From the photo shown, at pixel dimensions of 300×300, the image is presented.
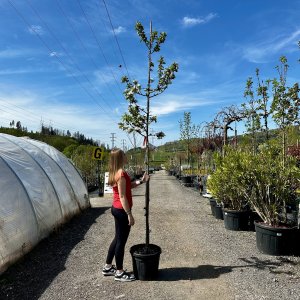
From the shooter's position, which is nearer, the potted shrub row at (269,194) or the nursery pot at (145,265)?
the nursery pot at (145,265)

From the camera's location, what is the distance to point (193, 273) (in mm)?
4855

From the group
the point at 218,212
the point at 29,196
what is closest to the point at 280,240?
the point at 218,212

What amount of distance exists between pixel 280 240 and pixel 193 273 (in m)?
1.79

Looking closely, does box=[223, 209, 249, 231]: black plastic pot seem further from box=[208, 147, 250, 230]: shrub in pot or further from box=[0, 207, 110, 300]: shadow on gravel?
box=[0, 207, 110, 300]: shadow on gravel

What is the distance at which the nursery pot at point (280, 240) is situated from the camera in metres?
5.57

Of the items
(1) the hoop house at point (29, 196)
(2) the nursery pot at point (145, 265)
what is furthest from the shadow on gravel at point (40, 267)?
(2) the nursery pot at point (145, 265)

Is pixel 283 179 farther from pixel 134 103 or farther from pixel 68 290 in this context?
pixel 68 290

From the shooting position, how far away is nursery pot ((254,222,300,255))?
557 centimetres

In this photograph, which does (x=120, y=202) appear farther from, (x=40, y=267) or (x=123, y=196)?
(x=40, y=267)

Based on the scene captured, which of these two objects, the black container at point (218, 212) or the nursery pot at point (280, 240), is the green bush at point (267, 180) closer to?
the nursery pot at point (280, 240)

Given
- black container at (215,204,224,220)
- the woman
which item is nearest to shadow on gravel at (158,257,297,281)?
the woman

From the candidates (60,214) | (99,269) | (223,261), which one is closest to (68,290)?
(99,269)

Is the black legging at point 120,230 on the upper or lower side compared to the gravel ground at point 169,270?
upper

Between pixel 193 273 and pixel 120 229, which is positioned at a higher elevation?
pixel 120 229
